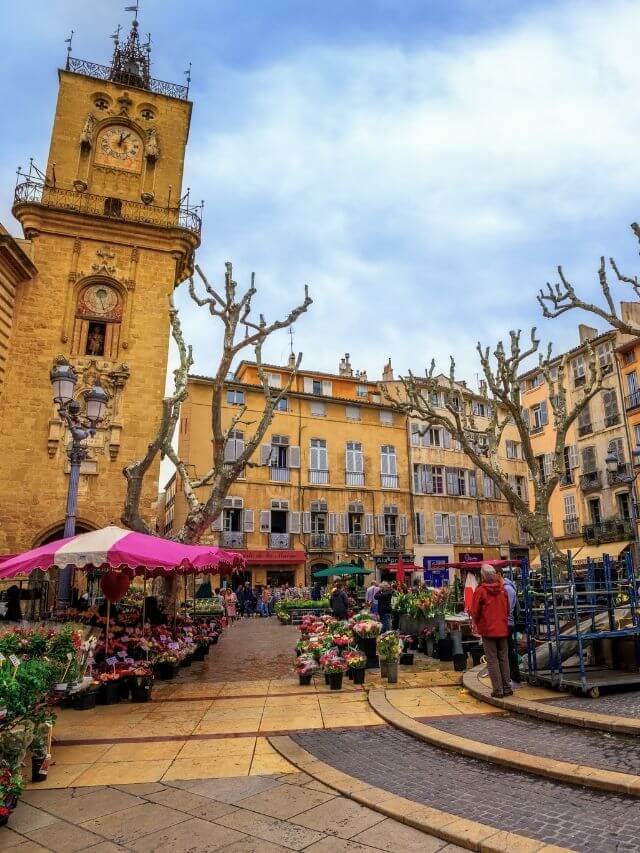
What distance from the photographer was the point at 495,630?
697cm

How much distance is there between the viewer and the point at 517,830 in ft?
12.1

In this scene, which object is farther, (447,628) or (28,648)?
(447,628)

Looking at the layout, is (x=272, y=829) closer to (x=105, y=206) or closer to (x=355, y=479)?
(x=105, y=206)

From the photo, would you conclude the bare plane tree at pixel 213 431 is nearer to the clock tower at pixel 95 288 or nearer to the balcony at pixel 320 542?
the clock tower at pixel 95 288

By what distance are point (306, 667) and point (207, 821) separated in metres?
4.84

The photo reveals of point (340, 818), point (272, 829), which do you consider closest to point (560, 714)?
point (340, 818)

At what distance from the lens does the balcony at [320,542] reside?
2963 centimetres

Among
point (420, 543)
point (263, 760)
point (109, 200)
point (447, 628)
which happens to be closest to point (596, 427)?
point (420, 543)

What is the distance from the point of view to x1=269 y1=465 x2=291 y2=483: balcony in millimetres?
29938

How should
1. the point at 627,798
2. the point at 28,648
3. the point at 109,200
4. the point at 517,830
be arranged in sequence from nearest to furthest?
the point at 517,830
the point at 627,798
the point at 28,648
the point at 109,200

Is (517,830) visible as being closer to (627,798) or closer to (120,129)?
(627,798)

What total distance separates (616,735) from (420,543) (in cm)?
2718

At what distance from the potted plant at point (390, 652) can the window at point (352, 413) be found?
24547 millimetres

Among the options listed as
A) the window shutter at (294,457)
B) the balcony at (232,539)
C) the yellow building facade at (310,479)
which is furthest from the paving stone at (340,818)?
the window shutter at (294,457)
